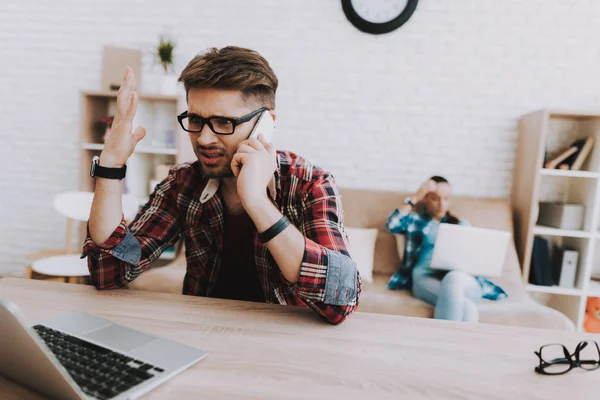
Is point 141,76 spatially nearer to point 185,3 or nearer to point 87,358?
point 185,3

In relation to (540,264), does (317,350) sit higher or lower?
higher

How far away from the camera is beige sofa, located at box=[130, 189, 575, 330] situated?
2.03 meters

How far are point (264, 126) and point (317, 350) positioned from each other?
64 centimetres

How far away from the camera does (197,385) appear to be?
62cm

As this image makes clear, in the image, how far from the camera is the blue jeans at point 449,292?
→ 6.52 ft

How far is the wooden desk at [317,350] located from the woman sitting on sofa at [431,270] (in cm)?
114

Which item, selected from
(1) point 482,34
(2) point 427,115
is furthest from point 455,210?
(1) point 482,34

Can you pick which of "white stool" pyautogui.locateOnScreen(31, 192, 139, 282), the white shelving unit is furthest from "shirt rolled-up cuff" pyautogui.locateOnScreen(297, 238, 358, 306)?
the white shelving unit

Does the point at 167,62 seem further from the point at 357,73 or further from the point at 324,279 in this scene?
the point at 324,279

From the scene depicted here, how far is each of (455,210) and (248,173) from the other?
80.5 inches

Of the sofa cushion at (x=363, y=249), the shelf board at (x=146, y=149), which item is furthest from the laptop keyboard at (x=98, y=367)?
the shelf board at (x=146, y=149)

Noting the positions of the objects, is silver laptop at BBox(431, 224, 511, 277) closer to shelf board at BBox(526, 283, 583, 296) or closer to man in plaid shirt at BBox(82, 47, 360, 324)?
shelf board at BBox(526, 283, 583, 296)

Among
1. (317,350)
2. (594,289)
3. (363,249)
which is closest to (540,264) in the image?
(594,289)

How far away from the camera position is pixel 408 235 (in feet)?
8.32
